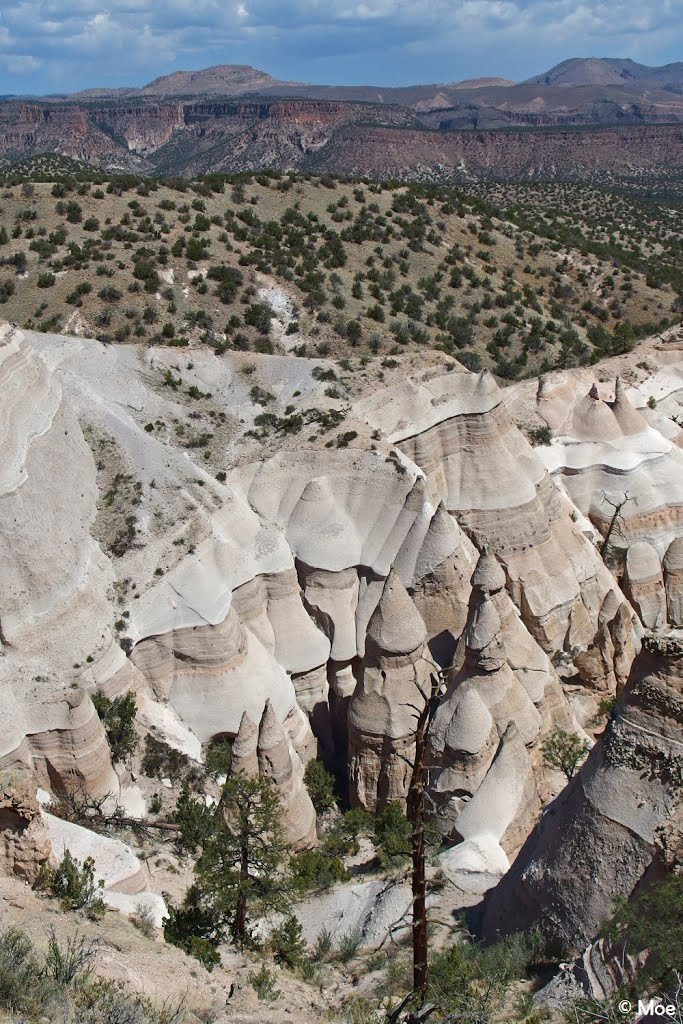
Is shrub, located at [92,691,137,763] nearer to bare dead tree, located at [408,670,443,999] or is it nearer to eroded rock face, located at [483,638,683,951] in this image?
eroded rock face, located at [483,638,683,951]

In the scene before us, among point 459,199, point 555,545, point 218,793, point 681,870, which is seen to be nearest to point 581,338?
point 459,199

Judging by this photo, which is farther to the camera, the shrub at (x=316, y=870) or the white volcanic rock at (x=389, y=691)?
the white volcanic rock at (x=389, y=691)

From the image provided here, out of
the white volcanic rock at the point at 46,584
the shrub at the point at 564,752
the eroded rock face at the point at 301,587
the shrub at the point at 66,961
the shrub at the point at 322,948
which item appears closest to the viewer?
the shrub at the point at 66,961

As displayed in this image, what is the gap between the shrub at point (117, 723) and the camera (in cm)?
1486

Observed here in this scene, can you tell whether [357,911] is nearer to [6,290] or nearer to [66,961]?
[66,961]

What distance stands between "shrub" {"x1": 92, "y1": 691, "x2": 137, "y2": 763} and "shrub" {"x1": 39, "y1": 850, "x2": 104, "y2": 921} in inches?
133

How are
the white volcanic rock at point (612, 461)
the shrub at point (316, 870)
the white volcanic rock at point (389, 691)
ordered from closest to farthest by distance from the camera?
the shrub at point (316, 870)
the white volcanic rock at point (389, 691)
the white volcanic rock at point (612, 461)

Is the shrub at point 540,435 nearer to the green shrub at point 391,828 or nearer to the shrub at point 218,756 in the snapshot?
the green shrub at point 391,828

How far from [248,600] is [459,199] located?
46.5 metres

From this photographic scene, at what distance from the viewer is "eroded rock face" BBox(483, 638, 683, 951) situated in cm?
954

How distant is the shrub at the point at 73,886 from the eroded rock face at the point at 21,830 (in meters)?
0.21

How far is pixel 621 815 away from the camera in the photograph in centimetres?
984

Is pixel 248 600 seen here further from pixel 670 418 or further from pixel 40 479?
pixel 670 418

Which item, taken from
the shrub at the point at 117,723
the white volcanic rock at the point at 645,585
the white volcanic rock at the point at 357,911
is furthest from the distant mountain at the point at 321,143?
the white volcanic rock at the point at 357,911
